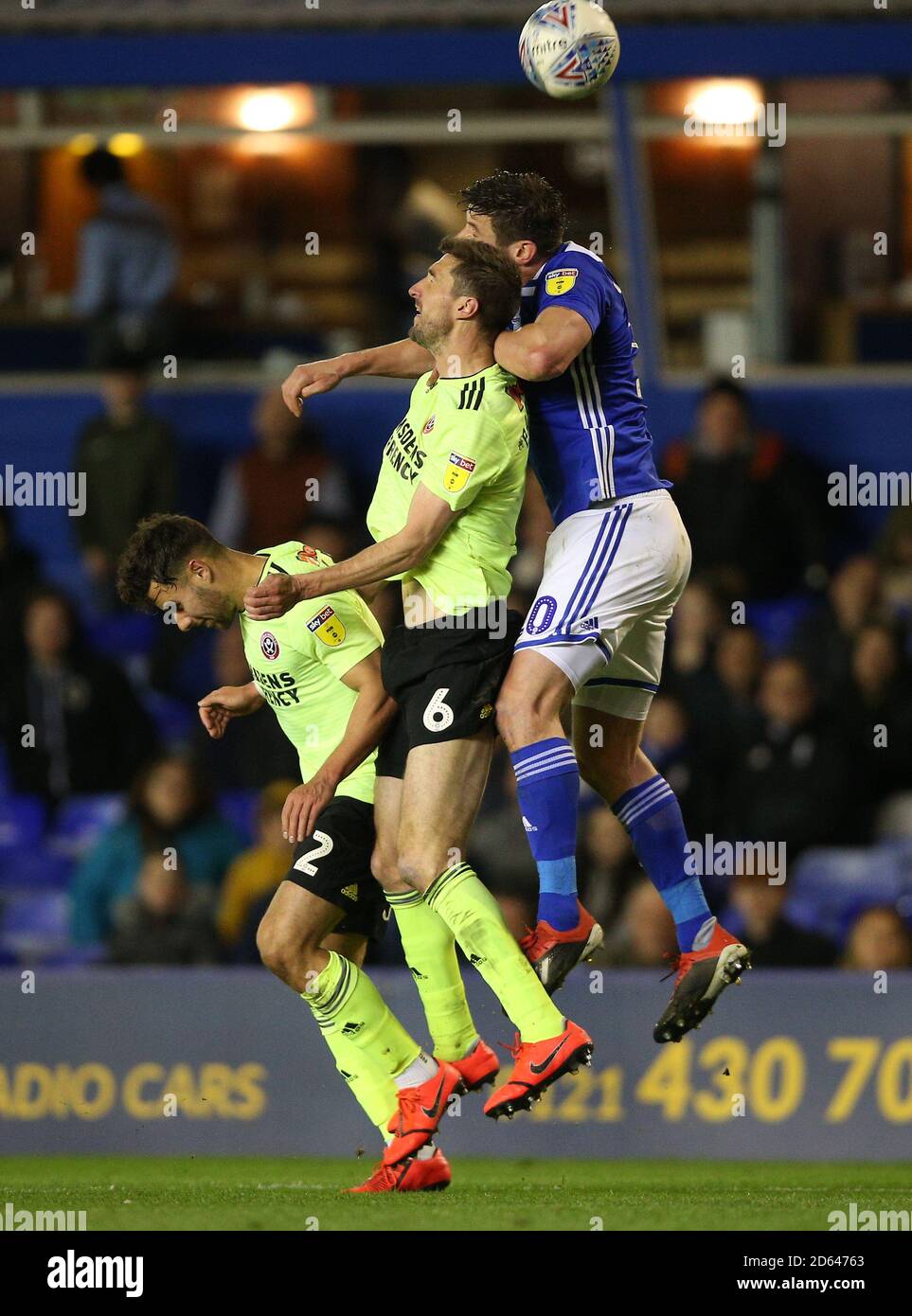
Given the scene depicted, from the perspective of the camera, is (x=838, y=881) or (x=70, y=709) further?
(x=70, y=709)

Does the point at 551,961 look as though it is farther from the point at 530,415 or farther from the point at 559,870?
the point at 530,415

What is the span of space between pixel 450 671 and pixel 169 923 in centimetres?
489

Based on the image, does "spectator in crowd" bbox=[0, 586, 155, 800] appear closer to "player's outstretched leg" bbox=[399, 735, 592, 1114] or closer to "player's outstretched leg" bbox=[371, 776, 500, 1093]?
"player's outstretched leg" bbox=[371, 776, 500, 1093]

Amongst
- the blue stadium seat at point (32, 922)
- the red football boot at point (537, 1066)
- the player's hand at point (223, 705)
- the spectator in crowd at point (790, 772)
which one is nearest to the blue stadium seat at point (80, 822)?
the blue stadium seat at point (32, 922)

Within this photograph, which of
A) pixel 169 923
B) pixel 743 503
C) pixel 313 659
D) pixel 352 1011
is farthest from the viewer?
pixel 743 503

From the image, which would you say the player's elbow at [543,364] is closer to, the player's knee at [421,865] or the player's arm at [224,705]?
the player's knee at [421,865]

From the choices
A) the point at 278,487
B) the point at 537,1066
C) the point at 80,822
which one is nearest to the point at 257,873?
the point at 80,822

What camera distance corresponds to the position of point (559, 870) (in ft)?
22.1

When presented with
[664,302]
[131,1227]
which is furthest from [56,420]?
[131,1227]

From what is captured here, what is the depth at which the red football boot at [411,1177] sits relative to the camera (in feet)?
24.0

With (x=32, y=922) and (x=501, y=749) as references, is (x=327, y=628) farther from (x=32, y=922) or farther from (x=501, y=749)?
(x=32, y=922)

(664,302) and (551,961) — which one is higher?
(664,302)

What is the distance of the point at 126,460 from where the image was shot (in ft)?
40.7

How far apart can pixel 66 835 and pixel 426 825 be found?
19.5ft
